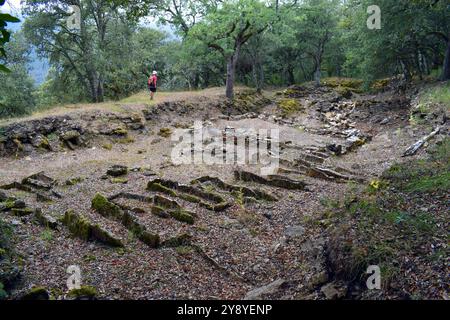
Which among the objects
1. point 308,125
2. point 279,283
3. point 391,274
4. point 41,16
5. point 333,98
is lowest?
point 279,283

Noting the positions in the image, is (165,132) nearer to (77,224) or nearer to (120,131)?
(120,131)

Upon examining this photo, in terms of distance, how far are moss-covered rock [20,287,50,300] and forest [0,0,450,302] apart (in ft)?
0.08

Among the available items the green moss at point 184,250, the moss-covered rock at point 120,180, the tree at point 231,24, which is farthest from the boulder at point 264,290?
the tree at point 231,24

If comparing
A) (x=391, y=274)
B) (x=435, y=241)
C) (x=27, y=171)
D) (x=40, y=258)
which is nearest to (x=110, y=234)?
(x=40, y=258)

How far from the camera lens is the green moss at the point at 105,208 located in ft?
25.9

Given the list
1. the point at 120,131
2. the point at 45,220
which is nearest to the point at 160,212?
the point at 45,220

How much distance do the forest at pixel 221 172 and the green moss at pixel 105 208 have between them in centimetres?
7

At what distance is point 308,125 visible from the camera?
21.0m

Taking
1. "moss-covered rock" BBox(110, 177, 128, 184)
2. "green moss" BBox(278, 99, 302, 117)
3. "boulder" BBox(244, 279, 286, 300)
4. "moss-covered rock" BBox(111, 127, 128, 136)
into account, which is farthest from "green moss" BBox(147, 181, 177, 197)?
"green moss" BBox(278, 99, 302, 117)

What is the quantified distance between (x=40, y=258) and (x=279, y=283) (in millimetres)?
4082

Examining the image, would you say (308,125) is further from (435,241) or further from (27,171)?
(435,241)

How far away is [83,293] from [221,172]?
21.6 ft

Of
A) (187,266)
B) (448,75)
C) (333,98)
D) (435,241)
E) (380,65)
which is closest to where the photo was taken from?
(435,241)

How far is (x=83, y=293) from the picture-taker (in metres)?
5.18
